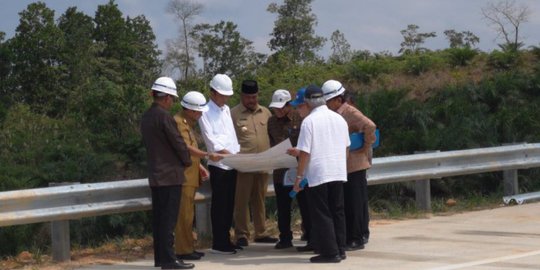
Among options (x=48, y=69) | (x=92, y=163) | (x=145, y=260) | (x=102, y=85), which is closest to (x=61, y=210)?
(x=145, y=260)

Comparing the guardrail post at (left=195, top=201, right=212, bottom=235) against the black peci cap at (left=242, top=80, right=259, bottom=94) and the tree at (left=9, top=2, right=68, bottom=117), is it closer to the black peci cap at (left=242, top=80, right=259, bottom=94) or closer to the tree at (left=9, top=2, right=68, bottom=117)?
the black peci cap at (left=242, top=80, right=259, bottom=94)

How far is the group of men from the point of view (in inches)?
382

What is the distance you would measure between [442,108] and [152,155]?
36.3 feet

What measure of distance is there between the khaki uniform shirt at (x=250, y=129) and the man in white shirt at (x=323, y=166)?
1.15 metres

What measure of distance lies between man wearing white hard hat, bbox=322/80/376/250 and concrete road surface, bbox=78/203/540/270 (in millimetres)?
221

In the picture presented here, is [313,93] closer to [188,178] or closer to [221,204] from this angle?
[188,178]

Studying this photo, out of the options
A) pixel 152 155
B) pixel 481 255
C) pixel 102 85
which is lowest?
pixel 481 255

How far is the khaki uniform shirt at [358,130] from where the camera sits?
1077 centimetres

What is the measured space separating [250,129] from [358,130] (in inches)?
46.4

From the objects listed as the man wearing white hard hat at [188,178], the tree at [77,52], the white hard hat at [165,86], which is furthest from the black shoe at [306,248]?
the tree at [77,52]

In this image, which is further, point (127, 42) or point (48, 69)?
point (127, 42)

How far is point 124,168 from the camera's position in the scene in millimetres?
Result: 18031

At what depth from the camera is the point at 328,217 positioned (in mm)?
10031

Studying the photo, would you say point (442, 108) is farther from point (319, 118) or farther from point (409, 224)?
point (319, 118)
